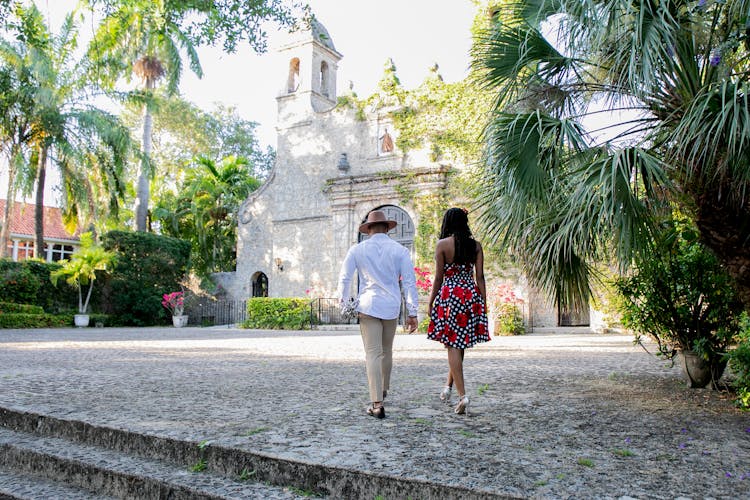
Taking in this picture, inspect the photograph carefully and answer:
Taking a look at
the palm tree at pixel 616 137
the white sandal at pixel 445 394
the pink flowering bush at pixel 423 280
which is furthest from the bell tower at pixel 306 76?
the white sandal at pixel 445 394

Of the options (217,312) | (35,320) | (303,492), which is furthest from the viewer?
(217,312)

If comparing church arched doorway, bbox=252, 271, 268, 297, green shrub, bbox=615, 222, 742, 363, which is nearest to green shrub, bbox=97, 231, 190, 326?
church arched doorway, bbox=252, 271, 268, 297

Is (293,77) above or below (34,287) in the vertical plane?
above

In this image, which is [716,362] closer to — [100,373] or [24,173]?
[100,373]

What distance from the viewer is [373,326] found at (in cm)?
422

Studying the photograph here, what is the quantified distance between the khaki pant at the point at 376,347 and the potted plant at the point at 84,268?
690 inches

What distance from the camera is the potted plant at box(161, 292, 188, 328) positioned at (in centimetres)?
2078

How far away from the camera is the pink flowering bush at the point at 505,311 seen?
15.3m

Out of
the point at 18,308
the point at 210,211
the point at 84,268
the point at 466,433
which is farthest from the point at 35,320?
the point at 466,433

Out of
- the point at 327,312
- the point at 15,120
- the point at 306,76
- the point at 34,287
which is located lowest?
the point at 327,312

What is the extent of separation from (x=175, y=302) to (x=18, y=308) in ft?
16.1

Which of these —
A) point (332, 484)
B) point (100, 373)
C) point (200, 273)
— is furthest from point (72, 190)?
point (332, 484)

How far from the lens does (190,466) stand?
3.29 meters

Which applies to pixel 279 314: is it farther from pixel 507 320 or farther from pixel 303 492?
pixel 303 492
